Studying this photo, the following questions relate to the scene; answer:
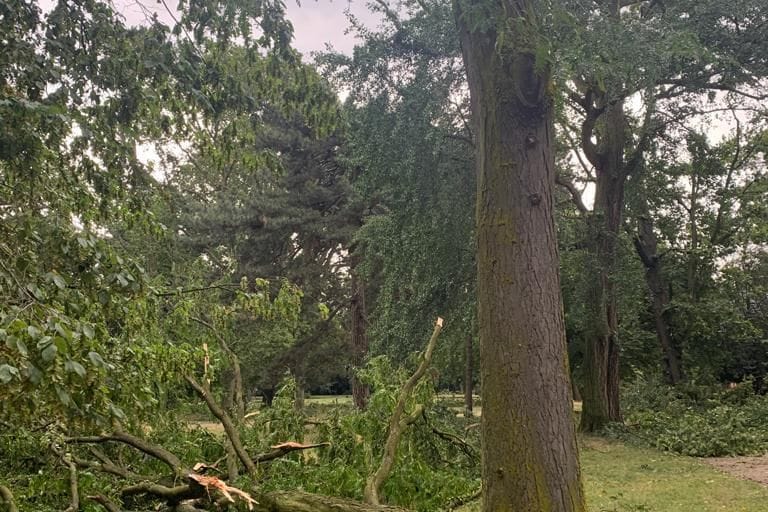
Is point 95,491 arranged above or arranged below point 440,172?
below

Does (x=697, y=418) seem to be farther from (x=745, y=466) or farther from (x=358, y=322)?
(x=358, y=322)

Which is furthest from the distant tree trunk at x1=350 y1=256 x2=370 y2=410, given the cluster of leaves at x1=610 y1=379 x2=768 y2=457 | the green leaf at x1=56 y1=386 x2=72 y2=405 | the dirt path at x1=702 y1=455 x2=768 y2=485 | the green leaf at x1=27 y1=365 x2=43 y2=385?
the green leaf at x1=27 y1=365 x2=43 y2=385

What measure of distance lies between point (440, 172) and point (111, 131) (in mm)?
7369

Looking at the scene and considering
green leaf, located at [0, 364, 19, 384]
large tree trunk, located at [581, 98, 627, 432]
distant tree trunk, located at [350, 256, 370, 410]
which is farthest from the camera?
distant tree trunk, located at [350, 256, 370, 410]

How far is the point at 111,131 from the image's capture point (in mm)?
3812

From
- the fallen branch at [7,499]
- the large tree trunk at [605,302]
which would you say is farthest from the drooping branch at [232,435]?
the large tree trunk at [605,302]

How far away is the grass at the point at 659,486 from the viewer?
20.9 feet

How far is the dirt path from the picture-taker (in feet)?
27.4

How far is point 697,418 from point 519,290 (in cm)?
1064

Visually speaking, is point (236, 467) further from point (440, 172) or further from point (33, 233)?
point (440, 172)

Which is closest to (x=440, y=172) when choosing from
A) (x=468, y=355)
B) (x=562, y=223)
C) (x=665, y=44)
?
(x=562, y=223)

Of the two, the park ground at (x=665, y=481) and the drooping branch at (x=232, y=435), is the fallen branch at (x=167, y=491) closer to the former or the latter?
the drooping branch at (x=232, y=435)

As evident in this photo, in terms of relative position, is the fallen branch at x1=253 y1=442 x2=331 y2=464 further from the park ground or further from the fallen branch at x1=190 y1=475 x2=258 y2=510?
the park ground

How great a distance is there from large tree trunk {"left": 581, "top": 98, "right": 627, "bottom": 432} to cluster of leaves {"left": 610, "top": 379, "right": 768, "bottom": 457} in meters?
0.58
